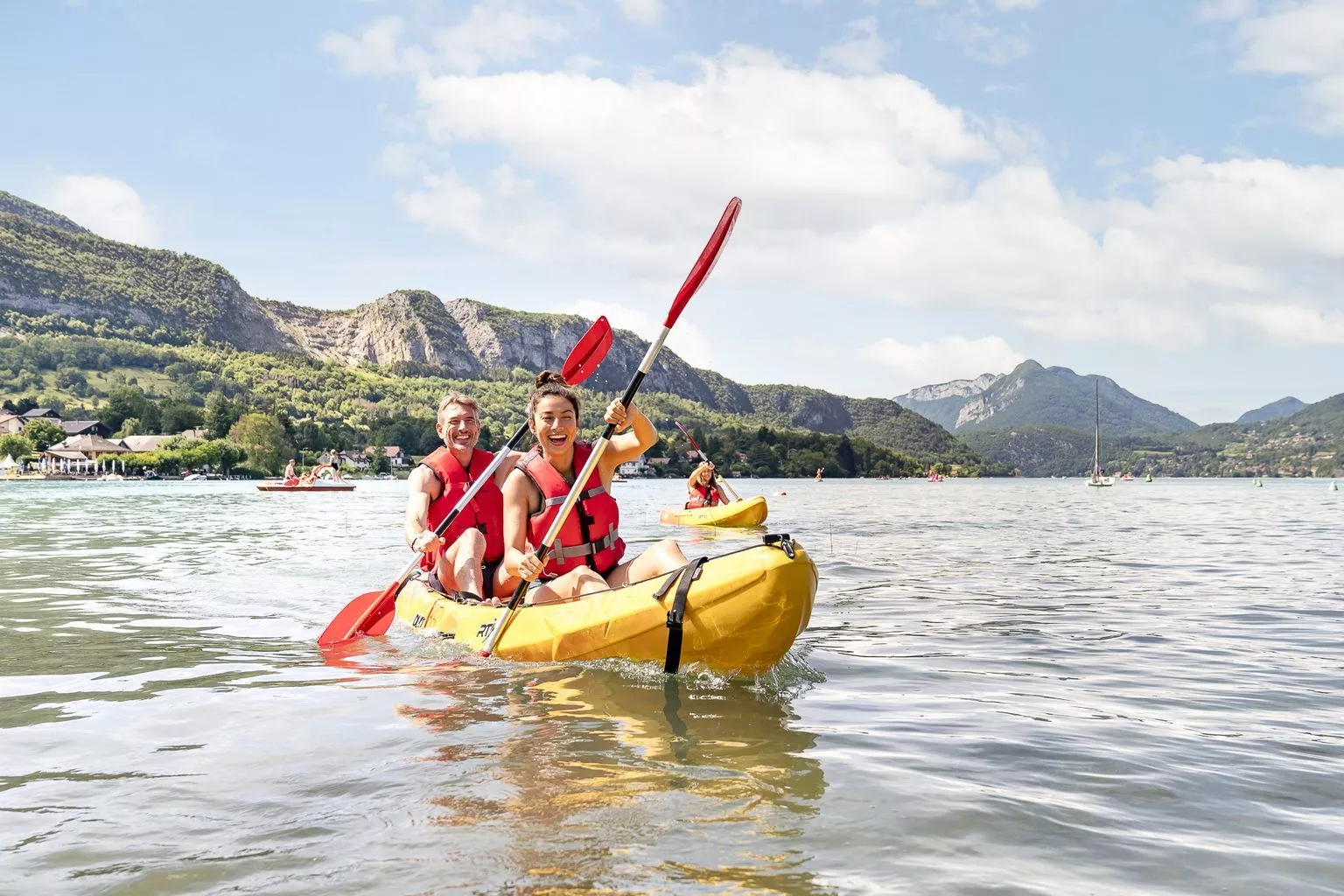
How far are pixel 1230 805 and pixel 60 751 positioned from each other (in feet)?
18.9

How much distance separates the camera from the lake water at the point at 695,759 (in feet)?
11.5

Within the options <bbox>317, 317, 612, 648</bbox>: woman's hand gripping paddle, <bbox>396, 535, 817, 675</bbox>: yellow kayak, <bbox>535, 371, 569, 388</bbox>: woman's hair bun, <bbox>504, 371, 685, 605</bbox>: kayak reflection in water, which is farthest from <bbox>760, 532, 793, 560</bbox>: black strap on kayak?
<bbox>317, 317, 612, 648</bbox>: woman's hand gripping paddle

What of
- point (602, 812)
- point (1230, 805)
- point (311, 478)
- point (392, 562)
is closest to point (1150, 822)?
point (1230, 805)

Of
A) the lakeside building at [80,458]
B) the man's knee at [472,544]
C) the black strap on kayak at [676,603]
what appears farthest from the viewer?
the lakeside building at [80,458]

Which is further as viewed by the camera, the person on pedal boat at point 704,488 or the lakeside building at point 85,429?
the lakeside building at point 85,429

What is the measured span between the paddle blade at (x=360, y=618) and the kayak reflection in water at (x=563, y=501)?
2.17 meters

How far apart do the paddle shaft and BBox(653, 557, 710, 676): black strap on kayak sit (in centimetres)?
107

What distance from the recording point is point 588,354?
8727mm

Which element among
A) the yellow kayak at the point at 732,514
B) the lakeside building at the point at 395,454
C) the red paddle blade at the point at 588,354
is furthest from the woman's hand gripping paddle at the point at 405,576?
the lakeside building at the point at 395,454

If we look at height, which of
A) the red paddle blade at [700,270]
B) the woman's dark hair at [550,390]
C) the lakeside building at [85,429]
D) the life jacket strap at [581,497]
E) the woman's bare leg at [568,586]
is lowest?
the woman's bare leg at [568,586]

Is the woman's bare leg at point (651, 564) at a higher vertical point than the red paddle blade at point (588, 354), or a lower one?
lower

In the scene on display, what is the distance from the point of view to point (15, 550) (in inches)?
736

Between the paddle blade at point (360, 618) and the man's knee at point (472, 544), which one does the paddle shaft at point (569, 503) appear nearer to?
the man's knee at point (472, 544)

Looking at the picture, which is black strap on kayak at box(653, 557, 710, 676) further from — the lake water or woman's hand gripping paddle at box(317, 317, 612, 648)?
woman's hand gripping paddle at box(317, 317, 612, 648)
